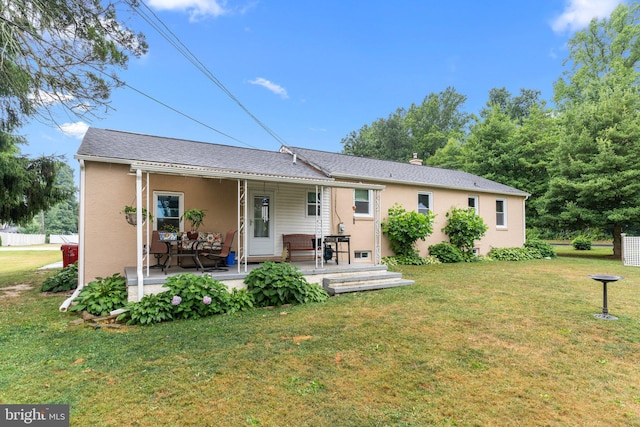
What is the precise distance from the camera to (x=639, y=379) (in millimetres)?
3281

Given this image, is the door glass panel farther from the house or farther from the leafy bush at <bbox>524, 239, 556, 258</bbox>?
the leafy bush at <bbox>524, 239, 556, 258</bbox>

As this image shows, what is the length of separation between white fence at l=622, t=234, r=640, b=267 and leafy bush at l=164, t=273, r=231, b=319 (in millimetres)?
14948

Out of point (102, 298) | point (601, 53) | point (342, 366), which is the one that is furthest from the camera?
point (601, 53)

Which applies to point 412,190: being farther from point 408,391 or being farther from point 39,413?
point 39,413

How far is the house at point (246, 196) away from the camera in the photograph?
23.2 feet

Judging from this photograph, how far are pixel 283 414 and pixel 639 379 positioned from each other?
3634 mm

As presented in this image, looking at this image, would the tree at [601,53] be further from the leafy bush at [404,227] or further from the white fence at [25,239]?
the white fence at [25,239]

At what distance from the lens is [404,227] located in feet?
37.1

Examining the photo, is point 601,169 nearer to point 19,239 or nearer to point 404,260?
point 404,260

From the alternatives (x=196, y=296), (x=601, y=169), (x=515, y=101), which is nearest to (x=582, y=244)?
(x=601, y=169)

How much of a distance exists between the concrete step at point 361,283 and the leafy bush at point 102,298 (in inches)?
161

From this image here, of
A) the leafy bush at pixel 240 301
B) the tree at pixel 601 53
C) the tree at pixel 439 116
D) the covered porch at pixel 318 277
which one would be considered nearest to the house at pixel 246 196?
the covered porch at pixel 318 277

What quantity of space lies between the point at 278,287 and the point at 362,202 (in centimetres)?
602

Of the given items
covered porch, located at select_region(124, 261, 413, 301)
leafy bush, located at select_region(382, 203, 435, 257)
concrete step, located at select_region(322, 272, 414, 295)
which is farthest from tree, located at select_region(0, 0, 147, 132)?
leafy bush, located at select_region(382, 203, 435, 257)
